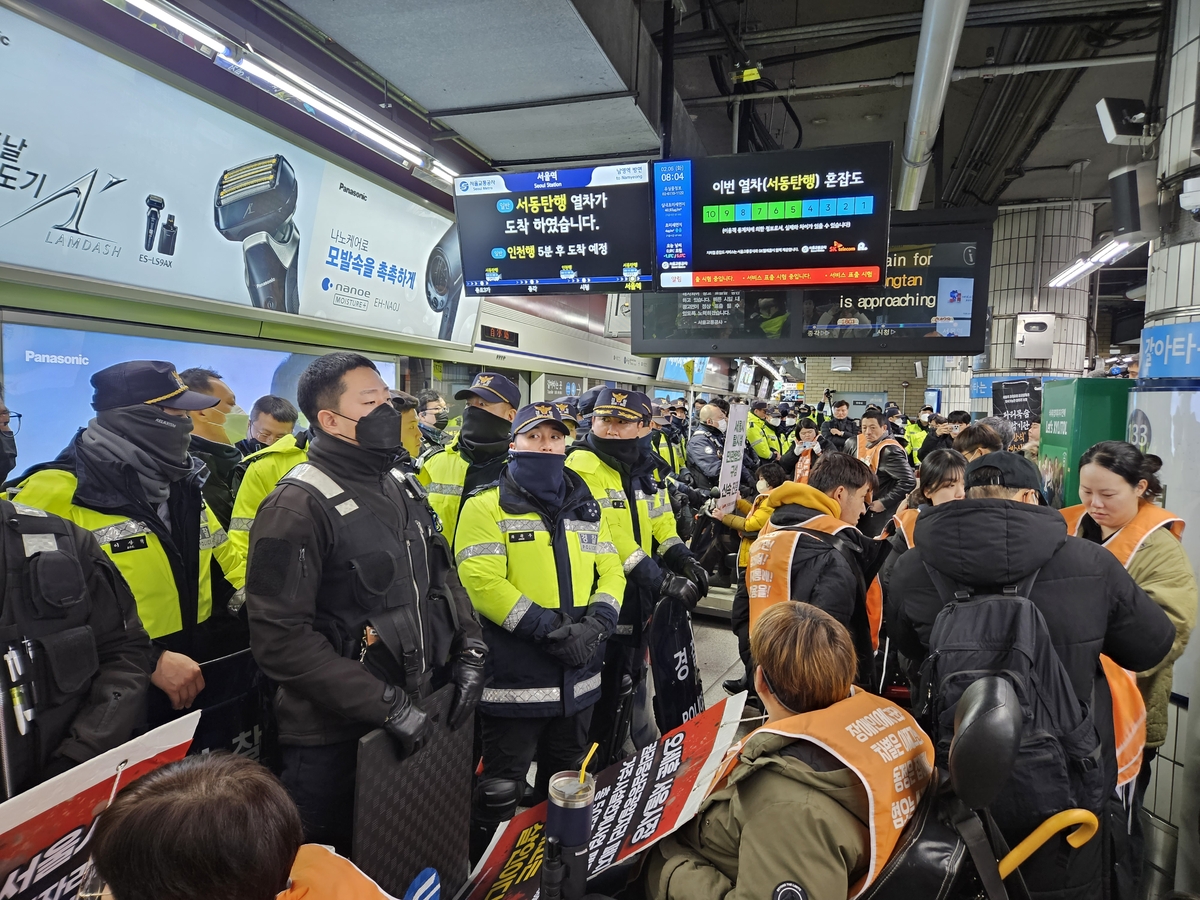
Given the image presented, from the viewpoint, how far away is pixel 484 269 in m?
5.06

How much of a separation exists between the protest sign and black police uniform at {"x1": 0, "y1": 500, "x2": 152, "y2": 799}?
398 cm

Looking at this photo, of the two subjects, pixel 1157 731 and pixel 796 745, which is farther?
pixel 1157 731

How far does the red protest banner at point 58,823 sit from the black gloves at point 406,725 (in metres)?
0.66

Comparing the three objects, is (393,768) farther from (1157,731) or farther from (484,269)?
(484,269)

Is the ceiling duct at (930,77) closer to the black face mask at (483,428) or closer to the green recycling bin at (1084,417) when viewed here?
the green recycling bin at (1084,417)

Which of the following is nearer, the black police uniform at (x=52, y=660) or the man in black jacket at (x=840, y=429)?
the black police uniform at (x=52, y=660)

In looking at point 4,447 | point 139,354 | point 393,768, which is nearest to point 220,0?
point 139,354

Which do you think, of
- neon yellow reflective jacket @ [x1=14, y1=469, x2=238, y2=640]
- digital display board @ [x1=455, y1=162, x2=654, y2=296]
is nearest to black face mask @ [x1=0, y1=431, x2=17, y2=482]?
neon yellow reflective jacket @ [x1=14, y1=469, x2=238, y2=640]

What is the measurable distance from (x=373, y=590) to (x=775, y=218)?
3.78m

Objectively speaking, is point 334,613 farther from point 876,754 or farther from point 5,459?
point 876,754

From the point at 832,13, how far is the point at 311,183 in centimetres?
470

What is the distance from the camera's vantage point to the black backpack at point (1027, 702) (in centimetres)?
167

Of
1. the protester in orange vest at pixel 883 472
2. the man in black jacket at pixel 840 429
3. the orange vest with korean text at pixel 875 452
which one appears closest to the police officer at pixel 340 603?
the protester in orange vest at pixel 883 472

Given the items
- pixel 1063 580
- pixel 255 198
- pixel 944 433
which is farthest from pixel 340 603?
pixel 944 433
